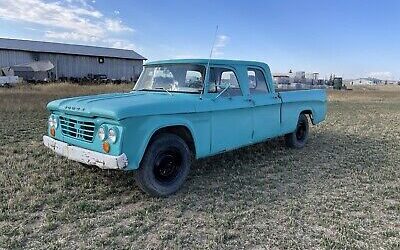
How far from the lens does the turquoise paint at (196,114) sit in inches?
151

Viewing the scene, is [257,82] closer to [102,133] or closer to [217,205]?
[217,205]

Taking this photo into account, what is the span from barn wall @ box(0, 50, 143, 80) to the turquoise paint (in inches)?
1580

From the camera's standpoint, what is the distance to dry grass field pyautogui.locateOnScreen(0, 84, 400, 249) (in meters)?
3.29

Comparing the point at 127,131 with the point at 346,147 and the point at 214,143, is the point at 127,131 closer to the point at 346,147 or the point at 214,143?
the point at 214,143

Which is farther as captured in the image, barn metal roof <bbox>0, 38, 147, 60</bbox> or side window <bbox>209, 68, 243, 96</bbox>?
barn metal roof <bbox>0, 38, 147, 60</bbox>

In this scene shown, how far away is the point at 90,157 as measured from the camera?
395 centimetres

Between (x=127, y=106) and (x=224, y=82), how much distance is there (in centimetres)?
192

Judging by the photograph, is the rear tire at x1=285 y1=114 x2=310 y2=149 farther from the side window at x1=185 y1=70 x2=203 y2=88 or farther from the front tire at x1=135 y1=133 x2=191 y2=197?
the front tire at x1=135 y1=133 x2=191 y2=197

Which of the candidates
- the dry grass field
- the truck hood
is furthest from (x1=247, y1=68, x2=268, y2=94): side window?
the truck hood

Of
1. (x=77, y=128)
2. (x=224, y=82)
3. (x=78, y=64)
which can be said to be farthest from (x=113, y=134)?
(x=78, y=64)

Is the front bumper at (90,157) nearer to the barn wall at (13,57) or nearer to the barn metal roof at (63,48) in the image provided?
the barn wall at (13,57)

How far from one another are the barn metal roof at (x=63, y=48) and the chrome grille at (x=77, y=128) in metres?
41.9

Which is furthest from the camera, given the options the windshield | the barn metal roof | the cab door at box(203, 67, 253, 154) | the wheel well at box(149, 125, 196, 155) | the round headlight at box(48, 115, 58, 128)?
the barn metal roof

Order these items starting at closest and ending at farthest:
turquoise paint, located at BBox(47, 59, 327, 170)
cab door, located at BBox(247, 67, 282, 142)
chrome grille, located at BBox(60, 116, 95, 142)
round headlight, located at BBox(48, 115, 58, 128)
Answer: turquoise paint, located at BBox(47, 59, 327, 170) < chrome grille, located at BBox(60, 116, 95, 142) < round headlight, located at BBox(48, 115, 58, 128) < cab door, located at BBox(247, 67, 282, 142)
